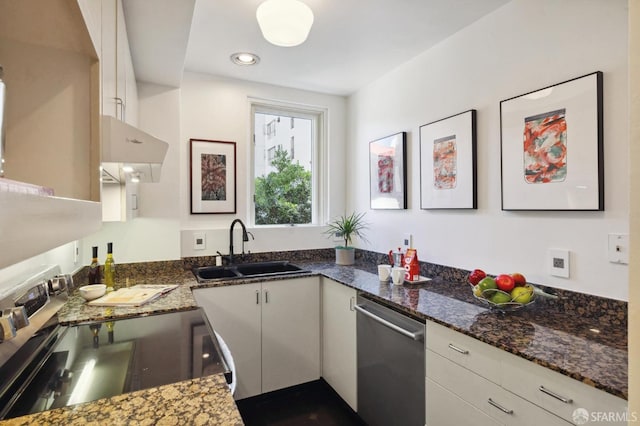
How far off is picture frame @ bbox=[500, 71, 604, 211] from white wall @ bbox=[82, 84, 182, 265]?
212 cm

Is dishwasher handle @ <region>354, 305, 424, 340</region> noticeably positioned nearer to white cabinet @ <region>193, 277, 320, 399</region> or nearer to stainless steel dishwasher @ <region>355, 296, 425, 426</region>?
stainless steel dishwasher @ <region>355, 296, 425, 426</region>

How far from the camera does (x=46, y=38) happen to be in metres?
0.54

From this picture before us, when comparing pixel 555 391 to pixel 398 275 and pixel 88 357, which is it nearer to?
pixel 398 275

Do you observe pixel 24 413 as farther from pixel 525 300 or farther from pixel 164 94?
pixel 164 94

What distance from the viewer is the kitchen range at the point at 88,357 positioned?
2.98 feet

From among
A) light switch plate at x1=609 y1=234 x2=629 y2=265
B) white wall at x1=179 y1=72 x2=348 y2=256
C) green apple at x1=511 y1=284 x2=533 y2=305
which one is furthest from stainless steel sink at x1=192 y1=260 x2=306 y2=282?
light switch plate at x1=609 y1=234 x2=629 y2=265

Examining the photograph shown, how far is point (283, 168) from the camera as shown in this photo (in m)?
3.12

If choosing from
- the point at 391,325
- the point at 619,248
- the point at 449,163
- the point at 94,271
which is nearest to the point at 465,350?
the point at 391,325

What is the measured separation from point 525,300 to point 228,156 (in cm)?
223

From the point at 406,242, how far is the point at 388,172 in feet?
1.83

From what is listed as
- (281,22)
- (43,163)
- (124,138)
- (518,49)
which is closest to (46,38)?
(43,163)

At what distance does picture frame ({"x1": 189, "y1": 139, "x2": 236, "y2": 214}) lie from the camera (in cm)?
268

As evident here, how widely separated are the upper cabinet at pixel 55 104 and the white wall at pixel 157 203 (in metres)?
1.87

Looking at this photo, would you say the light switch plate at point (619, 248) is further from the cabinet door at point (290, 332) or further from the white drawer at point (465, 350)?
the cabinet door at point (290, 332)
